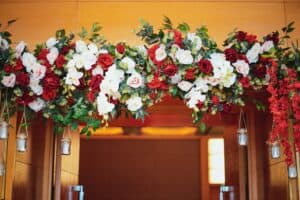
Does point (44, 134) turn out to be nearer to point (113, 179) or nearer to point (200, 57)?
point (200, 57)

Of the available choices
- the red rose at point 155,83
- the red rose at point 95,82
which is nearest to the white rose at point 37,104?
the red rose at point 95,82

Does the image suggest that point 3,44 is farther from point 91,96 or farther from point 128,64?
point 128,64

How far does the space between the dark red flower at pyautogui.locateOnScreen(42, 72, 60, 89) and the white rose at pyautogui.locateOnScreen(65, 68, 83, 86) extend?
8 cm

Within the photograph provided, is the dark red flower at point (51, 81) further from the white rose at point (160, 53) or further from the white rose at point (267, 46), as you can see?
the white rose at point (267, 46)

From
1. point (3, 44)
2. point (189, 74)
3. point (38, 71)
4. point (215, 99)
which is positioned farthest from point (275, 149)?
point (3, 44)

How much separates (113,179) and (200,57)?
588 cm

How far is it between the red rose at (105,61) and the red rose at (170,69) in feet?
1.07

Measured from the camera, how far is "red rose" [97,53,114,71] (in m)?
2.94

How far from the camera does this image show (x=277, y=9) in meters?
3.83

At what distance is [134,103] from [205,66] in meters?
0.47

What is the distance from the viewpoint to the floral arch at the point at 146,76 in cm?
293

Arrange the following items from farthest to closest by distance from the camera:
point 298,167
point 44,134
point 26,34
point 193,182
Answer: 1. point 193,182
2. point 44,134
3. point 26,34
4. point 298,167

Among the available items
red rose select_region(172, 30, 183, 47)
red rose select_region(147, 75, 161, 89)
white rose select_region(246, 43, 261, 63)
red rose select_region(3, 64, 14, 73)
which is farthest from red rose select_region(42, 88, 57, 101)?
white rose select_region(246, 43, 261, 63)

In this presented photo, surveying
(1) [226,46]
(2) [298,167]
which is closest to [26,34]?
(1) [226,46]
